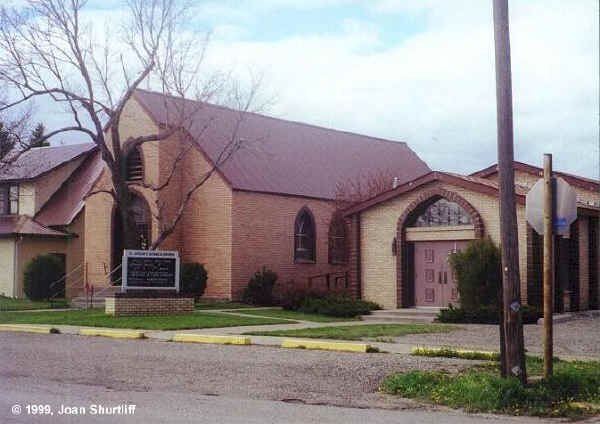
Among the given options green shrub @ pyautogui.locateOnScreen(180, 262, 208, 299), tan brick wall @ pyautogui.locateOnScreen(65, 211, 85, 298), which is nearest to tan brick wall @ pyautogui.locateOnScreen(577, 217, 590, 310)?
green shrub @ pyautogui.locateOnScreen(180, 262, 208, 299)

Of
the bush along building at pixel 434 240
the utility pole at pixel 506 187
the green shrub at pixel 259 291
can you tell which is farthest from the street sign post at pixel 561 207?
the green shrub at pixel 259 291

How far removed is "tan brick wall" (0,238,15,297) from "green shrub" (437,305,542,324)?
2142 cm

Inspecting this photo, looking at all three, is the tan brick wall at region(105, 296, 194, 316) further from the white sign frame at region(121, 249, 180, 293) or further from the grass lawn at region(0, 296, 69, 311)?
the grass lawn at region(0, 296, 69, 311)

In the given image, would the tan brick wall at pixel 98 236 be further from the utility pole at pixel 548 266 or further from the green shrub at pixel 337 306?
the utility pole at pixel 548 266

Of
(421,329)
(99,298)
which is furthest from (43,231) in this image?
(421,329)

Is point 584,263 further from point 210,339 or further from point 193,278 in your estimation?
point 210,339

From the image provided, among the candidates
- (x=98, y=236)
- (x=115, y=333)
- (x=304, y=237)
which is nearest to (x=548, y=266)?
(x=115, y=333)

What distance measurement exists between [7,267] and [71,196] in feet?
15.9

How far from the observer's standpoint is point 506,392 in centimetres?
1139

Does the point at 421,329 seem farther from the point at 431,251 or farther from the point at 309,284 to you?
the point at 309,284

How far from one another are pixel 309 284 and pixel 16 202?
1434cm

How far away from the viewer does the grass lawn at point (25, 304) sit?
107 feet

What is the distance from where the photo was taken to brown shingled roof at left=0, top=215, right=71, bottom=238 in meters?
39.2

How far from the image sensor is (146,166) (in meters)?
36.2
